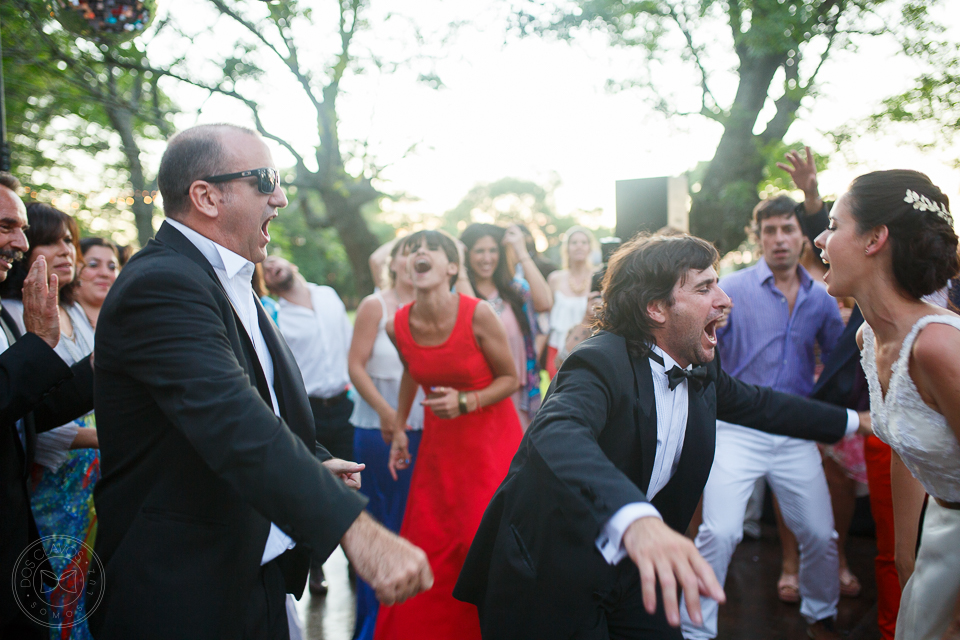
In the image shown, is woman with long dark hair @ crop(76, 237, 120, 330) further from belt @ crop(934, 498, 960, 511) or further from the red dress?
belt @ crop(934, 498, 960, 511)

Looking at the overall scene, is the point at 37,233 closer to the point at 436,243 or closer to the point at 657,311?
the point at 436,243

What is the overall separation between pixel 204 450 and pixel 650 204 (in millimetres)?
4036

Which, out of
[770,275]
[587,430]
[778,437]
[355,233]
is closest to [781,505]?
[778,437]

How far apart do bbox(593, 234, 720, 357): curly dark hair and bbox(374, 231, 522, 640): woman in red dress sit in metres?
1.36

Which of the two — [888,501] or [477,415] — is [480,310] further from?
[888,501]

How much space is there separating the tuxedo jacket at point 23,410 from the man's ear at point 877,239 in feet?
9.38

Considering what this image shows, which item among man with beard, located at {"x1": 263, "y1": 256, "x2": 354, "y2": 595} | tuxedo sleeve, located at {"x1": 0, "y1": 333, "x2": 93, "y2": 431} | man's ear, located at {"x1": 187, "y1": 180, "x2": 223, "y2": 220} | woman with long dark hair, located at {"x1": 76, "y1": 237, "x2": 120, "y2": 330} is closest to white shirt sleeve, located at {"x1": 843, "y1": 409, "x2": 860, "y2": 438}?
man's ear, located at {"x1": 187, "y1": 180, "x2": 223, "y2": 220}

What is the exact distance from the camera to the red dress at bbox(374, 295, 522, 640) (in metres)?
3.58

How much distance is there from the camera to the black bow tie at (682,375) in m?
2.27

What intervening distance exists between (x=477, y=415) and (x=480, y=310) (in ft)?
1.99

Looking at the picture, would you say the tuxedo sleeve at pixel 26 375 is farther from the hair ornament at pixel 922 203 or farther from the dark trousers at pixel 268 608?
the hair ornament at pixel 922 203

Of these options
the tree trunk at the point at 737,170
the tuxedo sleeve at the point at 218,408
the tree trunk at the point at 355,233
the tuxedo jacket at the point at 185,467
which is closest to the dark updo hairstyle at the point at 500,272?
the tuxedo jacket at the point at 185,467

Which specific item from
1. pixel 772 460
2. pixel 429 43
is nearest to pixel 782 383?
pixel 772 460

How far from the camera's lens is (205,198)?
6.23 ft
